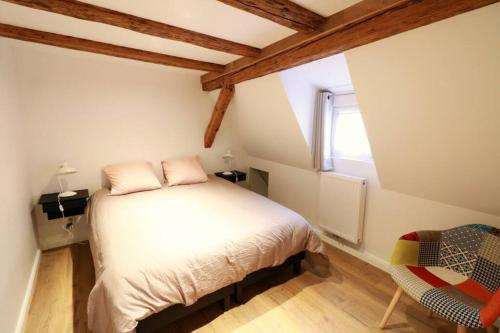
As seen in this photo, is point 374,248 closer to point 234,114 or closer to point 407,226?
point 407,226

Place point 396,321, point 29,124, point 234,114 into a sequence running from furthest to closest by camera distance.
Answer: point 234,114, point 29,124, point 396,321

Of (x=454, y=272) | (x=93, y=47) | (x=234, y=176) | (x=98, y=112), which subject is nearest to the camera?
(x=454, y=272)

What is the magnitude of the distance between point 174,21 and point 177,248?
59.9 inches

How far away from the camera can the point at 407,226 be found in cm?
220

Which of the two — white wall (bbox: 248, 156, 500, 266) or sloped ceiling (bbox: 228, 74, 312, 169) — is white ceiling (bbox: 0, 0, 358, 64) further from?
white wall (bbox: 248, 156, 500, 266)

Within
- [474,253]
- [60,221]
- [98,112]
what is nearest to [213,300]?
[474,253]

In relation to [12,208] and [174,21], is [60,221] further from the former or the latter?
[174,21]

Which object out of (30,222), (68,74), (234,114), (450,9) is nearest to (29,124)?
(68,74)

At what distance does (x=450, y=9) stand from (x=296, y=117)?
1.53 m

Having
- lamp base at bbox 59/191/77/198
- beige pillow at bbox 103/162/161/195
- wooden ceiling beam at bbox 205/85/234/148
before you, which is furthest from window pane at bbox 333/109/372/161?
lamp base at bbox 59/191/77/198

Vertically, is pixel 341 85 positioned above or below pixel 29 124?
above

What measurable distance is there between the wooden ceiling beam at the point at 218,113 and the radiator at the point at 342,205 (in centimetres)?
149

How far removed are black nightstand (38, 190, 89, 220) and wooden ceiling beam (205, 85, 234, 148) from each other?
65.7 inches

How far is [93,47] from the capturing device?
2.08 meters
